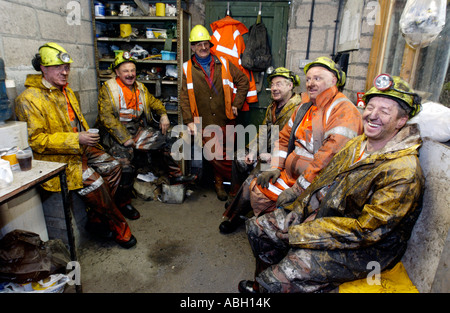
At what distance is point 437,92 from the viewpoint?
2.16 metres

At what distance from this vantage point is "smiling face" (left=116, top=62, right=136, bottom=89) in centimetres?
357

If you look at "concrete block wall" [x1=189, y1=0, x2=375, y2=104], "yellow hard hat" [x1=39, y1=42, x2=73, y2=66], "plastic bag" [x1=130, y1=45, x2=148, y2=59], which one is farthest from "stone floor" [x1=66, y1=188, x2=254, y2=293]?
"concrete block wall" [x1=189, y1=0, x2=375, y2=104]

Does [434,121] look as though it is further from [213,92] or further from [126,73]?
[126,73]

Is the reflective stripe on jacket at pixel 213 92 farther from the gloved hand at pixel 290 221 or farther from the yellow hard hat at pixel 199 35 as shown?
the gloved hand at pixel 290 221

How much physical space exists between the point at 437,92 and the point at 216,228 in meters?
2.45

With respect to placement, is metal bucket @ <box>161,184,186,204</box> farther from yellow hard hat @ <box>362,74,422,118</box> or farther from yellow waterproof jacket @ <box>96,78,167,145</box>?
yellow hard hat @ <box>362,74,422,118</box>

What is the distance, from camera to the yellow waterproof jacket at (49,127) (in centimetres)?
247

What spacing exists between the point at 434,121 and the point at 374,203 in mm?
634

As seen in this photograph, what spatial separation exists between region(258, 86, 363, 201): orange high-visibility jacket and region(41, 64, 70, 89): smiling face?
2130 millimetres

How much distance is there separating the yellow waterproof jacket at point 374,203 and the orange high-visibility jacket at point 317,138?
0.36 m

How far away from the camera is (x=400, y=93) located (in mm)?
1596

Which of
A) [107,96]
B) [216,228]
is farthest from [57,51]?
[216,228]

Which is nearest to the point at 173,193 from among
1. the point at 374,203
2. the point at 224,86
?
the point at 224,86

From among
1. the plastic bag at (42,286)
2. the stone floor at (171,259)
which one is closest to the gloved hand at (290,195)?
the stone floor at (171,259)
